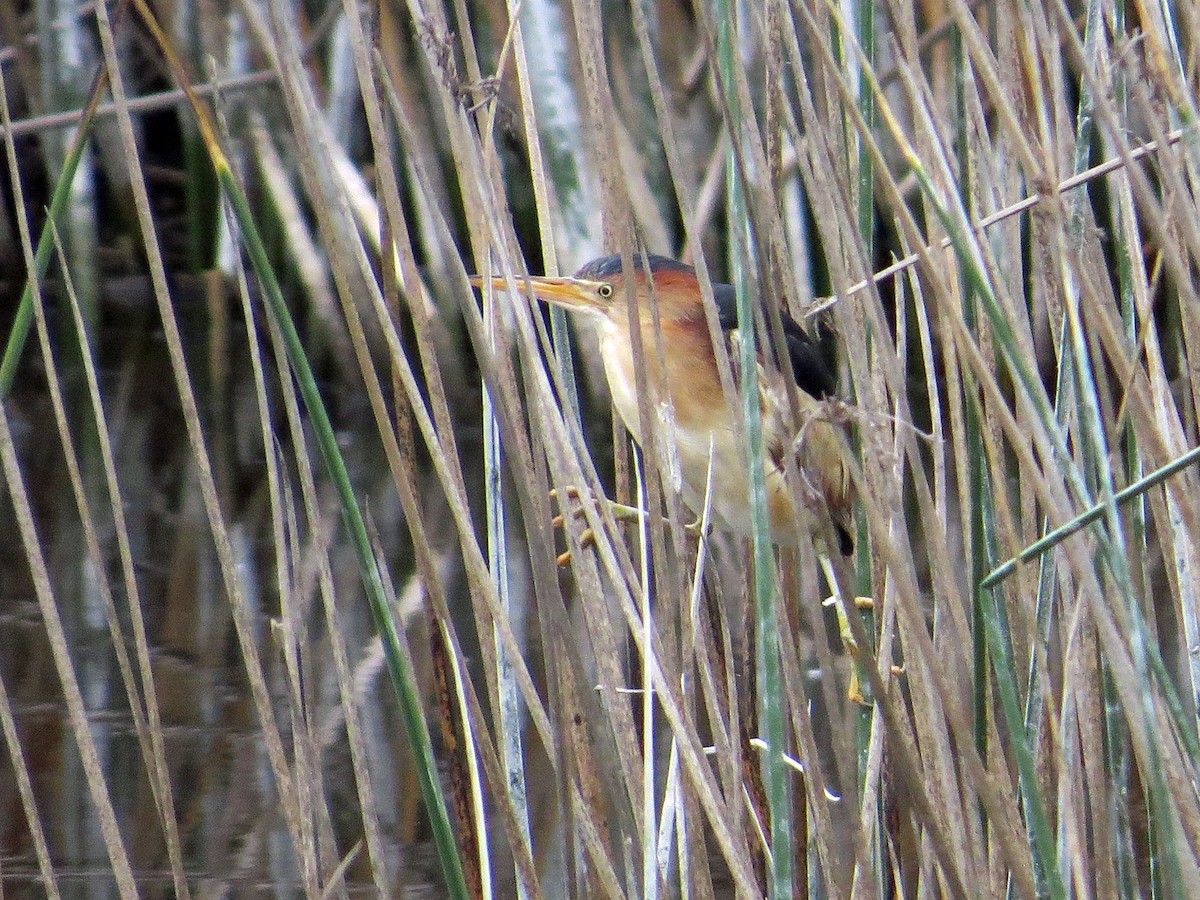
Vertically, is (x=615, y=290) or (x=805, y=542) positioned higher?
(x=615, y=290)

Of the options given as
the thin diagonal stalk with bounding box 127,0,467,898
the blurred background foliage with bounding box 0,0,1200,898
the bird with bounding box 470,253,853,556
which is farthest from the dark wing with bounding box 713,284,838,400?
the thin diagonal stalk with bounding box 127,0,467,898

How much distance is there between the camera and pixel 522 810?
135cm

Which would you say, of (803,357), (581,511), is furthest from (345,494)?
(803,357)

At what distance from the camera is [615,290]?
6.88 ft

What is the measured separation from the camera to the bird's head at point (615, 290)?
2.01 metres

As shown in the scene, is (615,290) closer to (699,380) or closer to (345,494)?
(699,380)

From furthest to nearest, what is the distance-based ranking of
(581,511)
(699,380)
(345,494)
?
(699,380)
(581,511)
(345,494)

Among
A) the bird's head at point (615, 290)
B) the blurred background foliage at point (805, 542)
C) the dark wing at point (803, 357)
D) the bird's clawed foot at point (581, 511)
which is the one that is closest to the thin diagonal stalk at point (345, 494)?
the blurred background foliage at point (805, 542)

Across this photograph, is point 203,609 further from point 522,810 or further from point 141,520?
point 522,810

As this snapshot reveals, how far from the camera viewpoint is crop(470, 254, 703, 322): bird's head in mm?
2006

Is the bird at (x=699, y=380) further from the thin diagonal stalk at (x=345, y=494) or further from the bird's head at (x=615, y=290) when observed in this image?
the thin diagonal stalk at (x=345, y=494)

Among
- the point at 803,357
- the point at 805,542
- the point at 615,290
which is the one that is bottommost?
the point at 805,542

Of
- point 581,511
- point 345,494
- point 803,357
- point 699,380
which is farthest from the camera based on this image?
point 699,380

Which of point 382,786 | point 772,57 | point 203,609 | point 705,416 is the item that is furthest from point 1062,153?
point 203,609
